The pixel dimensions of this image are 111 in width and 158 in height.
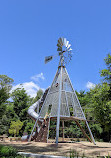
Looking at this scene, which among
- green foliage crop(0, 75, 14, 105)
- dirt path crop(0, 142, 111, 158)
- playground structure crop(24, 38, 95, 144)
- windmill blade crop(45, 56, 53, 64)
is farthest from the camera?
green foliage crop(0, 75, 14, 105)

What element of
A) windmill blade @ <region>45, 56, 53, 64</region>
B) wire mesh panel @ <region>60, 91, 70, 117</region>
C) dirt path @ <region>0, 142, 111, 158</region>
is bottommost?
dirt path @ <region>0, 142, 111, 158</region>

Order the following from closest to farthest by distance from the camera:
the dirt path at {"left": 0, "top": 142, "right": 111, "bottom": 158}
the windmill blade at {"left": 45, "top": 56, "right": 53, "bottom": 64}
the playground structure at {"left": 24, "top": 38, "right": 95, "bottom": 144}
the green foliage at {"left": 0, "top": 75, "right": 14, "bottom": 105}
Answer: the dirt path at {"left": 0, "top": 142, "right": 111, "bottom": 158} → the playground structure at {"left": 24, "top": 38, "right": 95, "bottom": 144} → the windmill blade at {"left": 45, "top": 56, "right": 53, "bottom": 64} → the green foliage at {"left": 0, "top": 75, "right": 14, "bottom": 105}

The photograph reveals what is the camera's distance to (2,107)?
81.6 feet

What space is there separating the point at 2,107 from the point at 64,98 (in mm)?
14458

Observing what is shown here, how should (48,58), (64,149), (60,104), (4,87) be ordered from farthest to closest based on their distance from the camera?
(4,87) → (48,58) → (60,104) → (64,149)

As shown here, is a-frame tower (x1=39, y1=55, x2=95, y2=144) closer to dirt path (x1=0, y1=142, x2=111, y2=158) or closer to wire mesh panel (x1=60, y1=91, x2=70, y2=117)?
wire mesh panel (x1=60, y1=91, x2=70, y2=117)

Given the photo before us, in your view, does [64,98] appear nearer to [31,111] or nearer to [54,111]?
[54,111]

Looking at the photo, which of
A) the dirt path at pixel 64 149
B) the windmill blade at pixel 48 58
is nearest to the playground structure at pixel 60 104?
the windmill blade at pixel 48 58

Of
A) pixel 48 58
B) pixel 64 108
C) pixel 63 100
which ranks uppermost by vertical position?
pixel 48 58

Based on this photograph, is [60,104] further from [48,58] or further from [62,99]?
[48,58]

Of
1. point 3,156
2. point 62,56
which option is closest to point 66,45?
point 62,56

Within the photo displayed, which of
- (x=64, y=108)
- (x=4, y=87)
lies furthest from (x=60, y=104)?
(x=4, y=87)

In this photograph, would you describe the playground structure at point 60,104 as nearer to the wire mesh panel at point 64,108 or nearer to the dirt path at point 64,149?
the wire mesh panel at point 64,108

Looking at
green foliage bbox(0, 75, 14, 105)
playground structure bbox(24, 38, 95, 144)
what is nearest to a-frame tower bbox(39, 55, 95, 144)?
playground structure bbox(24, 38, 95, 144)
